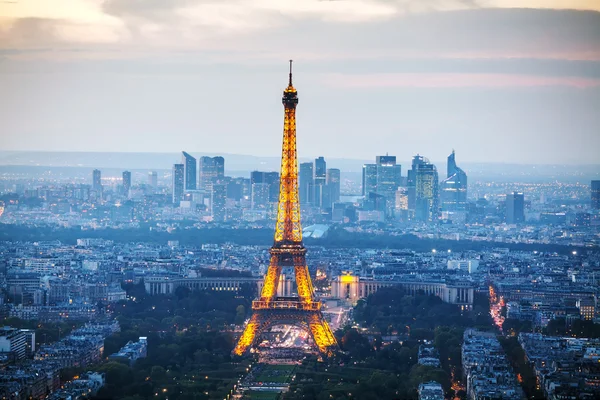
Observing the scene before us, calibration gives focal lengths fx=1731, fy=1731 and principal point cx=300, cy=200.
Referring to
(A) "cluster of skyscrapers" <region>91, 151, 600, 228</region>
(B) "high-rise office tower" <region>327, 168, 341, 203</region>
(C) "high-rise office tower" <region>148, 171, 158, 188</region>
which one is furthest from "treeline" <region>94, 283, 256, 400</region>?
(C) "high-rise office tower" <region>148, 171, 158, 188</region>

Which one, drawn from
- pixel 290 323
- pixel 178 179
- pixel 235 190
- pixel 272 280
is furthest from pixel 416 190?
pixel 290 323

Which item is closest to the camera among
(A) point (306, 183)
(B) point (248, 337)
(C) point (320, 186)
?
(B) point (248, 337)

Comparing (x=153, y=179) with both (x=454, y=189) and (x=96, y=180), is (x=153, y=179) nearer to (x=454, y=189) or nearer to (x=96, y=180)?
(x=96, y=180)

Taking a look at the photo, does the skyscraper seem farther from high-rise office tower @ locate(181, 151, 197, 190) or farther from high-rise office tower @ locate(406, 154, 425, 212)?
high-rise office tower @ locate(181, 151, 197, 190)

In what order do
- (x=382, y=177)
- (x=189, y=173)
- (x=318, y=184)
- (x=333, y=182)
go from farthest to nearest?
(x=189, y=173) → (x=382, y=177) → (x=333, y=182) → (x=318, y=184)

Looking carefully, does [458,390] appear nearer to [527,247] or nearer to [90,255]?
[90,255]

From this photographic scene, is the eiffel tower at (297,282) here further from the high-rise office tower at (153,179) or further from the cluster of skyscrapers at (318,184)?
the high-rise office tower at (153,179)

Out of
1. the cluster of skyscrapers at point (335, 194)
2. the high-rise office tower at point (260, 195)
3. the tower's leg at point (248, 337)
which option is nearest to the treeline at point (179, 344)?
the tower's leg at point (248, 337)
